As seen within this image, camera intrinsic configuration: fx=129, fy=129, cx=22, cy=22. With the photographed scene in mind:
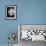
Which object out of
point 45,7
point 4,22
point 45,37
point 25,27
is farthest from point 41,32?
point 4,22

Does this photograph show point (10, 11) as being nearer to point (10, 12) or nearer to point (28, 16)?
point (10, 12)

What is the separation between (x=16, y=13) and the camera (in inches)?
181

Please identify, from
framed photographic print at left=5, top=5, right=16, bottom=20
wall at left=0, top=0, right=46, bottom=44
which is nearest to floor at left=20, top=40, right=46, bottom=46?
wall at left=0, top=0, right=46, bottom=44

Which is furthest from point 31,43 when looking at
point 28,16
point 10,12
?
point 10,12

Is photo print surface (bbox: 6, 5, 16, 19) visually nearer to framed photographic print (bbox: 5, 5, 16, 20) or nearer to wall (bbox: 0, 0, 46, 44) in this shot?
framed photographic print (bbox: 5, 5, 16, 20)

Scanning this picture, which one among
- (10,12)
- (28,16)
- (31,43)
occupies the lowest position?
(31,43)

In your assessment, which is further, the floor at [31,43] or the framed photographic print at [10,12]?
the framed photographic print at [10,12]

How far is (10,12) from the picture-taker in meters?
4.60

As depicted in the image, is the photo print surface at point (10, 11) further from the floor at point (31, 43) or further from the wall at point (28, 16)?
the floor at point (31, 43)

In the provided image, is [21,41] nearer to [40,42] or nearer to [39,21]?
[40,42]

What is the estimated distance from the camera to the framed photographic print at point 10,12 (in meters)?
4.59

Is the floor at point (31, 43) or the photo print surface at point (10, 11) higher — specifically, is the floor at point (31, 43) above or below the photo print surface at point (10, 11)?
below

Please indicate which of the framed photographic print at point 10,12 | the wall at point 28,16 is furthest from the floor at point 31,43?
the framed photographic print at point 10,12

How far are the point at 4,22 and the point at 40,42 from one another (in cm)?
146
